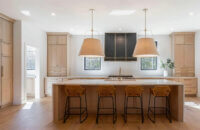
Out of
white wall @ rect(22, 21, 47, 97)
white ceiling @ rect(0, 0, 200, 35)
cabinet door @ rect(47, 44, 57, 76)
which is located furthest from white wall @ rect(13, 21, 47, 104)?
cabinet door @ rect(47, 44, 57, 76)

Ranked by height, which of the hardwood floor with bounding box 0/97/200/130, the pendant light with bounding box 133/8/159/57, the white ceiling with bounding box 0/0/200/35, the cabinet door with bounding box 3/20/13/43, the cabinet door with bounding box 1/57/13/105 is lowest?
the hardwood floor with bounding box 0/97/200/130

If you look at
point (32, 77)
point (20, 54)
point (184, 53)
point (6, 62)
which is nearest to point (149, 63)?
point (184, 53)

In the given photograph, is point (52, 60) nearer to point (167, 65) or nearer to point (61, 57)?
point (61, 57)

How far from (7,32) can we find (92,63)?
11.3 feet

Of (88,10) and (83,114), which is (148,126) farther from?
(88,10)

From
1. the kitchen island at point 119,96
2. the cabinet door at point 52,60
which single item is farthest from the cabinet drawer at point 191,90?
the cabinet door at point 52,60

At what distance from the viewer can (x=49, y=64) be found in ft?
19.3

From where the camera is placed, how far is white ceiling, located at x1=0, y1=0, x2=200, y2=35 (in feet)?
10.2

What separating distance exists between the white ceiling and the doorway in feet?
4.94

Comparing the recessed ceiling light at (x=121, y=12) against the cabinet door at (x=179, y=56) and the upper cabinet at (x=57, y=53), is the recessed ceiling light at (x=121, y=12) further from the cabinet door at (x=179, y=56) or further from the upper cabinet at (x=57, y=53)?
the cabinet door at (x=179, y=56)

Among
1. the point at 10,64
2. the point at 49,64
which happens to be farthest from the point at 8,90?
the point at 49,64

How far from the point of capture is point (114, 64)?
619cm

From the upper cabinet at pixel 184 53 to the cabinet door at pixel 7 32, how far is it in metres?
6.22

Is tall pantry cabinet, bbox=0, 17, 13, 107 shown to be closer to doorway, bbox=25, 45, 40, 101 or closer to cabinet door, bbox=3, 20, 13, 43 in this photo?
cabinet door, bbox=3, 20, 13, 43
